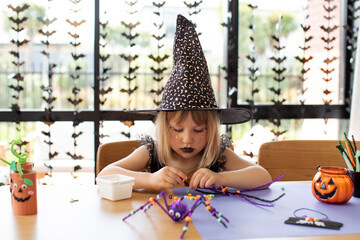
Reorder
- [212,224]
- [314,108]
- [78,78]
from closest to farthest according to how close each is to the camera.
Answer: [212,224]
[78,78]
[314,108]

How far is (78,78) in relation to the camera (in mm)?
2617

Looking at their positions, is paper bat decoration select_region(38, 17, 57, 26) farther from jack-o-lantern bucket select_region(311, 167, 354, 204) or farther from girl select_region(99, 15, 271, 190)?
jack-o-lantern bucket select_region(311, 167, 354, 204)

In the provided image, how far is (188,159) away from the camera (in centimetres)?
162

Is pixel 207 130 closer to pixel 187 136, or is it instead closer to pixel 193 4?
pixel 187 136

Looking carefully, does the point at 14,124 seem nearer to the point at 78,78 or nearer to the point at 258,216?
the point at 78,78

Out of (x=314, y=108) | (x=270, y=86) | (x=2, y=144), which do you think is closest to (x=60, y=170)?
(x=2, y=144)

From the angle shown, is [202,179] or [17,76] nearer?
[202,179]

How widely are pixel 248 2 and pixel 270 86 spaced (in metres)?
0.66

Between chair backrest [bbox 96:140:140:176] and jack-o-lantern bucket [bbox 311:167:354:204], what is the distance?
31.6 inches

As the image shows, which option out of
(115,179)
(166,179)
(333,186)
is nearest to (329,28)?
(333,186)

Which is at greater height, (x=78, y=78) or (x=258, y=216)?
(x=78, y=78)

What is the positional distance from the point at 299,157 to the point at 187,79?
2.17 ft

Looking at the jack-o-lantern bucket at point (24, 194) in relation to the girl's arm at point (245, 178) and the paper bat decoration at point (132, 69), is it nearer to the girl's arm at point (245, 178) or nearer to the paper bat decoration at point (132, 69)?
the girl's arm at point (245, 178)

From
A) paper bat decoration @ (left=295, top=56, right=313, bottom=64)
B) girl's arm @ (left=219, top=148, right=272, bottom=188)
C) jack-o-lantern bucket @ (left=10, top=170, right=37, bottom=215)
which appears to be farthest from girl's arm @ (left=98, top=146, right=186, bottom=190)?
paper bat decoration @ (left=295, top=56, right=313, bottom=64)
